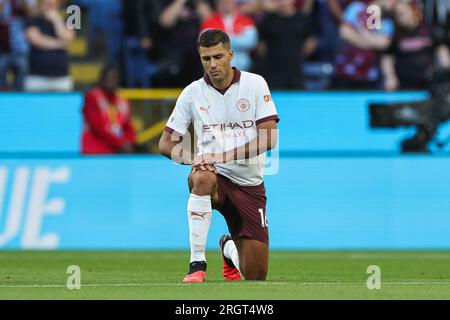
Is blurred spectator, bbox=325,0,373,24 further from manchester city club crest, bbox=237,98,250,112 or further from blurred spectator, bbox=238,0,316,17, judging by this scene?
manchester city club crest, bbox=237,98,250,112

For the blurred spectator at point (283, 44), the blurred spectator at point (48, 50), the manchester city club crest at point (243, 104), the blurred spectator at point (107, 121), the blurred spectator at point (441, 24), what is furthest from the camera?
the blurred spectator at point (441, 24)

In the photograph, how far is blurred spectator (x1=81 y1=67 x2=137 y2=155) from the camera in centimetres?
1827

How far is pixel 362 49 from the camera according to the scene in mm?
Result: 19828

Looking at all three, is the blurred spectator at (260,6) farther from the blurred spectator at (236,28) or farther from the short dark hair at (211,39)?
the short dark hair at (211,39)

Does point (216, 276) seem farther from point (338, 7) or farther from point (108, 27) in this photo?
point (338, 7)

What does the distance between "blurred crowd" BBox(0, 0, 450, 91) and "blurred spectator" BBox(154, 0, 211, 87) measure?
0.02 metres

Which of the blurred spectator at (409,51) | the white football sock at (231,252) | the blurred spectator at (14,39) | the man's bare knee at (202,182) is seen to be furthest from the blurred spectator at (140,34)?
the man's bare knee at (202,182)

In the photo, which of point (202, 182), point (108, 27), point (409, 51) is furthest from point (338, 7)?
point (202, 182)

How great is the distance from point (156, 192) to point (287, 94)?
7.98 ft

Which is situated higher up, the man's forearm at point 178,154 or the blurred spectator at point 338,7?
the blurred spectator at point 338,7

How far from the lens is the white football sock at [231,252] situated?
466 inches

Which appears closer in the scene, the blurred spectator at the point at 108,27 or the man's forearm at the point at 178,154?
the man's forearm at the point at 178,154

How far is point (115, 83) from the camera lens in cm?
1859

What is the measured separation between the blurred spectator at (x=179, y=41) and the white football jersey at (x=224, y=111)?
8.07m
